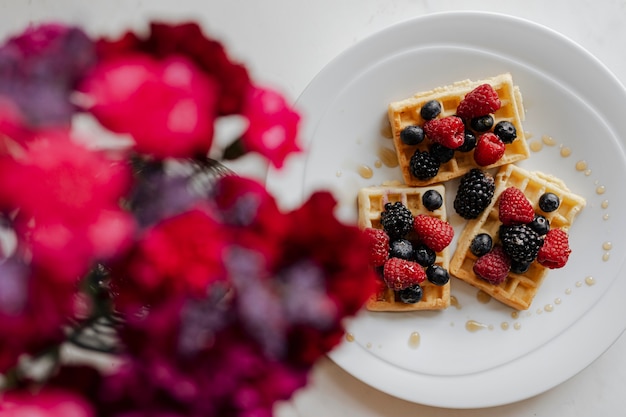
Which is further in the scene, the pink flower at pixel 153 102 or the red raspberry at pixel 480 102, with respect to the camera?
the red raspberry at pixel 480 102

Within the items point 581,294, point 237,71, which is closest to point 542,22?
point 581,294

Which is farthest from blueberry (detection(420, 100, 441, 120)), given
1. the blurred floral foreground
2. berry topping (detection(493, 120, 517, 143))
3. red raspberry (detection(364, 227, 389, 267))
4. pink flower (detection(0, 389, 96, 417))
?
pink flower (detection(0, 389, 96, 417))

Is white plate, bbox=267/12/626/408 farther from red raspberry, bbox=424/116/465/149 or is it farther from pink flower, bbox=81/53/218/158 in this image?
pink flower, bbox=81/53/218/158

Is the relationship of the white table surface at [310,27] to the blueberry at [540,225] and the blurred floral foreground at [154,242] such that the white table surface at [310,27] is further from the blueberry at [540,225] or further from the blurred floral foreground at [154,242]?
the blurred floral foreground at [154,242]

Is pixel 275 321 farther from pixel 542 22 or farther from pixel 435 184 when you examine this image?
pixel 542 22

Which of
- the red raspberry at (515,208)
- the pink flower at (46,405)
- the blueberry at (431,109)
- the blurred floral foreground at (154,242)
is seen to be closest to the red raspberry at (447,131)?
the blueberry at (431,109)

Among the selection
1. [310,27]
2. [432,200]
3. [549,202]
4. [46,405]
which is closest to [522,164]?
[549,202]

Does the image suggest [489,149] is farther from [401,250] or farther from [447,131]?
[401,250]
